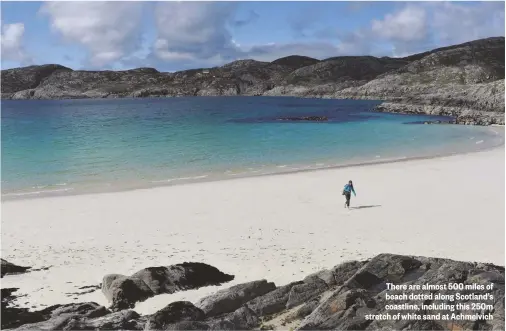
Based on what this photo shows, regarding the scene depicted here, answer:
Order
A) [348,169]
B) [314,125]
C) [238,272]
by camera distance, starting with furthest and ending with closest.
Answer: [314,125], [348,169], [238,272]

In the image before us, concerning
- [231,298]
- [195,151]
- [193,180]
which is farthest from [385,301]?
[195,151]

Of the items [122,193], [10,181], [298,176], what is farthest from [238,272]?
[10,181]

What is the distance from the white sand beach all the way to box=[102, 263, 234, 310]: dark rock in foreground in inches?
12.9

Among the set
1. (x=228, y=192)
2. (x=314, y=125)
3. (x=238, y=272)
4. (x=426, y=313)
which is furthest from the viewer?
(x=314, y=125)

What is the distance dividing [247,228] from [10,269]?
9.05 meters

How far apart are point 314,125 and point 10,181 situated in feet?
176

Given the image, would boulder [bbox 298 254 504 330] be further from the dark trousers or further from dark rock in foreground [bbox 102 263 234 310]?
the dark trousers

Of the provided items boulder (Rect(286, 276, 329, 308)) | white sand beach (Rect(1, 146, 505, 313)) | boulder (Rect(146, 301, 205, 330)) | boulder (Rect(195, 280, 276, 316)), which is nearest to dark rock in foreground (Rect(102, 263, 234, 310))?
white sand beach (Rect(1, 146, 505, 313))

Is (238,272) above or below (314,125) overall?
below

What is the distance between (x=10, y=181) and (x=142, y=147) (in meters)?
20.2

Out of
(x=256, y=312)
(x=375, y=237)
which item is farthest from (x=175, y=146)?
(x=256, y=312)

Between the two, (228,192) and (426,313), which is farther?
(228,192)

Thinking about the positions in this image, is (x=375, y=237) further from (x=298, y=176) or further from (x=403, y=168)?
(x=403, y=168)

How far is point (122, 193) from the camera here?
93.1ft
